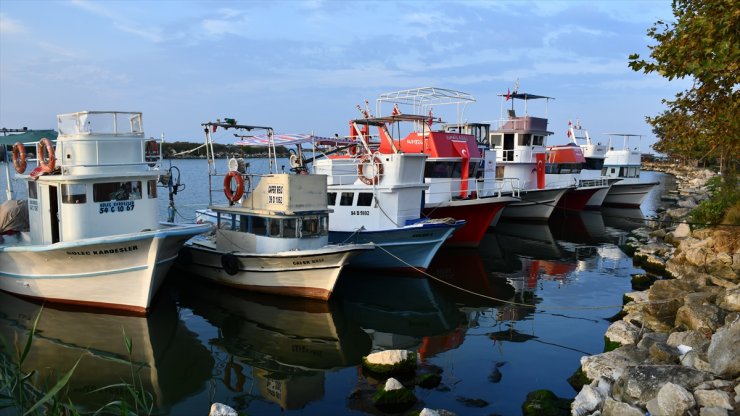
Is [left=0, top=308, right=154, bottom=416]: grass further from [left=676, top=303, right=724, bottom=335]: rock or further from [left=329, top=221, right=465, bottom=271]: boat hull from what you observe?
[left=329, top=221, right=465, bottom=271]: boat hull

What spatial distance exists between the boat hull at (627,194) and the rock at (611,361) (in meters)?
28.9

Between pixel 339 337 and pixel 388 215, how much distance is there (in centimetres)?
629

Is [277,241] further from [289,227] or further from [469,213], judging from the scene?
[469,213]

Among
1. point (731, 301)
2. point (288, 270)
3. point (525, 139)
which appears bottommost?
point (288, 270)

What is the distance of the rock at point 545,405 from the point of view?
8.72m

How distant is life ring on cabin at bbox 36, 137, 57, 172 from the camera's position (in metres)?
14.1

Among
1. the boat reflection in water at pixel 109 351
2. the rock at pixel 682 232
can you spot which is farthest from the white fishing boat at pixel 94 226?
the rock at pixel 682 232

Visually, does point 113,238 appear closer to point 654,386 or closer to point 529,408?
point 529,408

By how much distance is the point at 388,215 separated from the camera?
18406 mm

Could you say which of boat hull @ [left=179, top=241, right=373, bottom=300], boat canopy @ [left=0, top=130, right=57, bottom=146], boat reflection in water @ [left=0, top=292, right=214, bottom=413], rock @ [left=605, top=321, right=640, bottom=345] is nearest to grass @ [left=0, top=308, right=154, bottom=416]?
boat reflection in water @ [left=0, top=292, right=214, bottom=413]

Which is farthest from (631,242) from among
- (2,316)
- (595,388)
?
(2,316)

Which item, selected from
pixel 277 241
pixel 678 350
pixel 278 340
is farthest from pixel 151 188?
pixel 678 350

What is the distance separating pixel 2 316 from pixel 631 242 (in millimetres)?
22980

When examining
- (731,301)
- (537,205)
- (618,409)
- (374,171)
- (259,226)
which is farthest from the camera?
(537,205)
